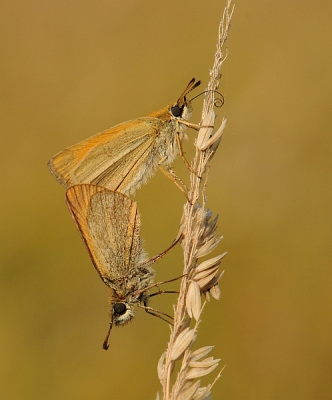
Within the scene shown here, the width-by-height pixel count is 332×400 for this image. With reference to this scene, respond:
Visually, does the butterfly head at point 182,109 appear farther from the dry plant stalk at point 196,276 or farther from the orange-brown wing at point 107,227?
the dry plant stalk at point 196,276

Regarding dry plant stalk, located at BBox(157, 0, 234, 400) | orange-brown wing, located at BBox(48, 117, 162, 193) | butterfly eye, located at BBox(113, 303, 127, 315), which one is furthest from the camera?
orange-brown wing, located at BBox(48, 117, 162, 193)

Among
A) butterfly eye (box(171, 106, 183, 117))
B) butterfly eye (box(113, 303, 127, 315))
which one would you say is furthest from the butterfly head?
butterfly eye (box(113, 303, 127, 315))

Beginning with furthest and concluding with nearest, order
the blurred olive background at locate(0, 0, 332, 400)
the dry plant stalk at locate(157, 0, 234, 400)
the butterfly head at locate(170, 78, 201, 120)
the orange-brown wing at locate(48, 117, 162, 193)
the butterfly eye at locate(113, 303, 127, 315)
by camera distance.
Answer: the blurred olive background at locate(0, 0, 332, 400), the orange-brown wing at locate(48, 117, 162, 193), the butterfly head at locate(170, 78, 201, 120), the butterfly eye at locate(113, 303, 127, 315), the dry plant stalk at locate(157, 0, 234, 400)

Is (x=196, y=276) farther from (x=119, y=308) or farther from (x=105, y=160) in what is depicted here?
(x=105, y=160)

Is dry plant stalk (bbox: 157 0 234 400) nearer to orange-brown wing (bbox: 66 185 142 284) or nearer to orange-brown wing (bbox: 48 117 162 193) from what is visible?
orange-brown wing (bbox: 66 185 142 284)

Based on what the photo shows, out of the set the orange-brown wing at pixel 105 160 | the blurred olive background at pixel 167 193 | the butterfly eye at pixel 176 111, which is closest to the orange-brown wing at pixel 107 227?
the blurred olive background at pixel 167 193

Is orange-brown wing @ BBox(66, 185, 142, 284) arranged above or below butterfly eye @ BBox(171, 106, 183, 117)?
below

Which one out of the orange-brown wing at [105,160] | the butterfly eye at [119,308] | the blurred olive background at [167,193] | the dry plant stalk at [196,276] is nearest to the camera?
the dry plant stalk at [196,276]
